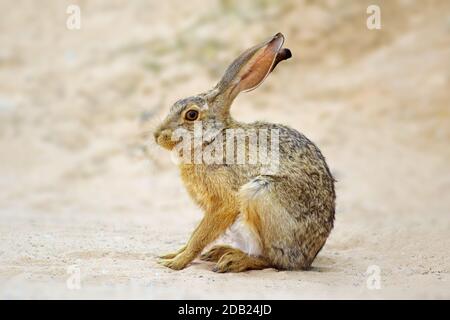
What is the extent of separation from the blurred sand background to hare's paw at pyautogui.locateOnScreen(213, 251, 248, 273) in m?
0.14

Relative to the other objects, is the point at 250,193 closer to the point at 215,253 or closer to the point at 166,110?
the point at 215,253

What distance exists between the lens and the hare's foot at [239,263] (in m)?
5.72

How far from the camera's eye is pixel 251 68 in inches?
244

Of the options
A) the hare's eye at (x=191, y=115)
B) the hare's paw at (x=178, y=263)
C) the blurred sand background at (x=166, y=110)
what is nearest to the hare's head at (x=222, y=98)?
the hare's eye at (x=191, y=115)

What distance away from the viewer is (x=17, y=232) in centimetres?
686

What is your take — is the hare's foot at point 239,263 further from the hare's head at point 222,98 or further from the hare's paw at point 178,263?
the hare's head at point 222,98

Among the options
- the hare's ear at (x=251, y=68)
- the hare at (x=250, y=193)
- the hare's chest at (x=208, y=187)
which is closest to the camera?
the hare at (x=250, y=193)

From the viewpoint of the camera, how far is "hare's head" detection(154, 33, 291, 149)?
5953 mm

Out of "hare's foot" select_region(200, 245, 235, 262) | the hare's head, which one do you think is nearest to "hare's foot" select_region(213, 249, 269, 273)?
"hare's foot" select_region(200, 245, 235, 262)

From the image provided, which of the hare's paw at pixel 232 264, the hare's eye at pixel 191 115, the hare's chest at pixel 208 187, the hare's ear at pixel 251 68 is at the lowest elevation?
the hare's paw at pixel 232 264

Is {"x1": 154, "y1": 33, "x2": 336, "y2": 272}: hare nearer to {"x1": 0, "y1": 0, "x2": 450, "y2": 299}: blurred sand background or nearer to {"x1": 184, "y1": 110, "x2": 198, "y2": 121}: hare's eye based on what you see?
{"x1": 184, "y1": 110, "x2": 198, "y2": 121}: hare's eye

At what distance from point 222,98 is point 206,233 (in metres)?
1.10

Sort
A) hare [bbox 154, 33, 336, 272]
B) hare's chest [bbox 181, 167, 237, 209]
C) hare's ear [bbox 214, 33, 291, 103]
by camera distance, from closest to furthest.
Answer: hare [bbox 154, 33, 336, 272]
hare's chest [bbox 181, 167, 237, 209]
hare's ear [bbox 214, 33, 291, 103]

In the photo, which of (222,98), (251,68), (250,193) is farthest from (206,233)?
(251,68)
